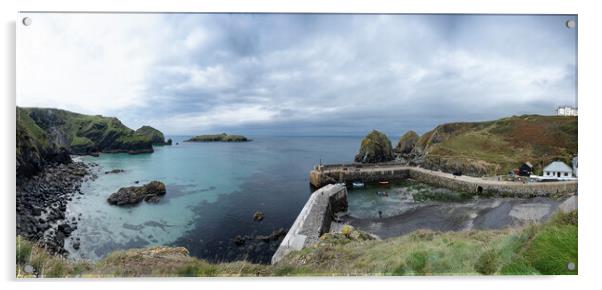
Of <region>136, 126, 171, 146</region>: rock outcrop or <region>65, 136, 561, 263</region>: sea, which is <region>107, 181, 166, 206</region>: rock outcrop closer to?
<region>65, 136, 561, 263</region>: sea

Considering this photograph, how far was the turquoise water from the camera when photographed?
314cm

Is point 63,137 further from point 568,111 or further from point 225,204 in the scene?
point 568,111

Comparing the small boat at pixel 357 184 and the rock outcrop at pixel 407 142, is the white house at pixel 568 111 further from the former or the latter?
the small boat at pixel 357 184

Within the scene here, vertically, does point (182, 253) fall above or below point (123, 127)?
below

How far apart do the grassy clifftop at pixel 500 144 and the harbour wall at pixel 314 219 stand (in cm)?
252

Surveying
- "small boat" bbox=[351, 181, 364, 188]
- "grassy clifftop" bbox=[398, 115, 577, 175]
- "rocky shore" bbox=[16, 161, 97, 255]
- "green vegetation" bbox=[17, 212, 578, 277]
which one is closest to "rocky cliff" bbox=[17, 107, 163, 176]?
"rocky shore" bbox=[16, 161, 97, 255]

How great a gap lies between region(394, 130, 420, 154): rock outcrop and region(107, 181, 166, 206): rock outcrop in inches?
150

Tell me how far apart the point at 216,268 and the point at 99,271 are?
49.1 inches

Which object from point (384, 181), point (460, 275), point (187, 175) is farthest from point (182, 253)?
point (384, 181)

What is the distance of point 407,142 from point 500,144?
1237mm

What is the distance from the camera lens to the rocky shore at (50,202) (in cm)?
267

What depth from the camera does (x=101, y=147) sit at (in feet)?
10.3

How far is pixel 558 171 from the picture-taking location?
2908 millimetres

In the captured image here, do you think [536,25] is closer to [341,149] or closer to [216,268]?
[341,149]
